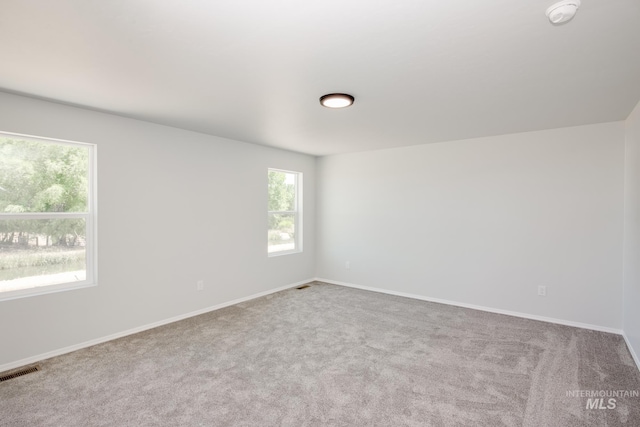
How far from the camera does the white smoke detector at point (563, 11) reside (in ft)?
4.90

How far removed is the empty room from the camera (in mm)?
1866

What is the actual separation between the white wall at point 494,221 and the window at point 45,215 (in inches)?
145

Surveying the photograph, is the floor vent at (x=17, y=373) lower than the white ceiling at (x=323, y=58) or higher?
lower

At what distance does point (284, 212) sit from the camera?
5.51m

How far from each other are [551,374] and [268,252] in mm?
3780

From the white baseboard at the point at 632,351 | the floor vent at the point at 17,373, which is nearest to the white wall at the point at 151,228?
the floor vent at the point at 17,373

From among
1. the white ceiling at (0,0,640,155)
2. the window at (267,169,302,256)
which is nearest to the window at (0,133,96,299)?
the white ceiling at (0,0,640,155)

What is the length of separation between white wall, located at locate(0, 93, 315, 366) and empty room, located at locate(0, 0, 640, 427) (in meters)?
0.02

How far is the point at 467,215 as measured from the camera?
14.9 feet

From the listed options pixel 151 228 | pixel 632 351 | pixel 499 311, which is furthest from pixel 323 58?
pixel 499 311

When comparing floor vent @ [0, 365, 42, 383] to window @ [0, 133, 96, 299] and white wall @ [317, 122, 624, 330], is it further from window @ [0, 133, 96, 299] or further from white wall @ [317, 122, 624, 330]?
white wall @ [317, 122, 624, 330]

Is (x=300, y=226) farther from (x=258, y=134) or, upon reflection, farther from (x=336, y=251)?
(x=258, y=134)

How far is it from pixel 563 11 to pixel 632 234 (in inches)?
109

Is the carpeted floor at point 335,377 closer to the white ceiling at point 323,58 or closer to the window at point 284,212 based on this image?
the window at point 284,212
